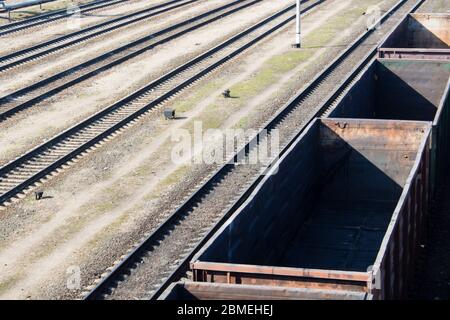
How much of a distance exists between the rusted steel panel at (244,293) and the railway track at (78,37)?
24.9 m

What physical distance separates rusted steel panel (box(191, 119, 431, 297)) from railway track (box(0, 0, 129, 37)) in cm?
2730

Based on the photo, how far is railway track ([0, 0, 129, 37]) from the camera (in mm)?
43562

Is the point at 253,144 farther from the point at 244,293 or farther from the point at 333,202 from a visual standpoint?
the point at 244,293

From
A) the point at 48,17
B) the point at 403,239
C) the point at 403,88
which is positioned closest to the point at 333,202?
the point at 403,239

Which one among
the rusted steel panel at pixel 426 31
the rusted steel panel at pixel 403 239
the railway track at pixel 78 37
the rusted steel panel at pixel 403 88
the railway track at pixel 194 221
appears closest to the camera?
the rusted steel panel at pixel 403 239

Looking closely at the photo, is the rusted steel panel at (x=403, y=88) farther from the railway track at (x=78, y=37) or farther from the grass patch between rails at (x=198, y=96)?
the railway track at (x=78, y=37)

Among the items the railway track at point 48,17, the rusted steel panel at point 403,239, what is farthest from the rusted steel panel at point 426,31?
the railway track at point 48,17

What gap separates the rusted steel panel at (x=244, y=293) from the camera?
10922 mm

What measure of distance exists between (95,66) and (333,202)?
1808 centimetres

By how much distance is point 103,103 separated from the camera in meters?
29.0

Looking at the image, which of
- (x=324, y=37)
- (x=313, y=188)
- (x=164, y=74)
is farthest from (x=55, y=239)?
(x=324, y=37)

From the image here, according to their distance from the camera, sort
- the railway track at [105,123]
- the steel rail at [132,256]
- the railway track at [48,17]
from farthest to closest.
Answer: the railway track at [48,17]
the railway track at [105,123]
the steel rail at [132,256]

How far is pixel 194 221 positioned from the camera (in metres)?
18.8
